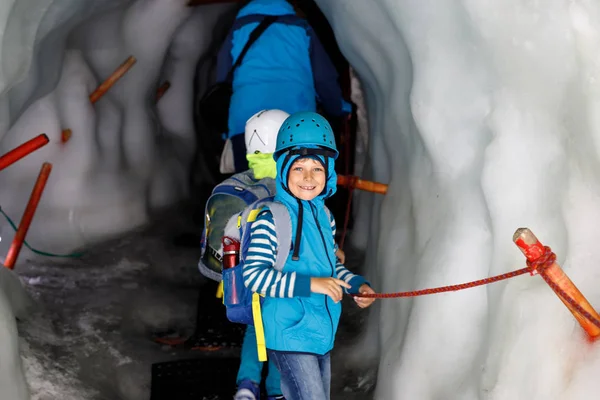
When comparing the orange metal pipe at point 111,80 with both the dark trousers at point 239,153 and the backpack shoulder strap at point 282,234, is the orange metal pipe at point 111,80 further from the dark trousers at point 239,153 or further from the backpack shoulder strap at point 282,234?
the backpack shoulder strap at point 282,234

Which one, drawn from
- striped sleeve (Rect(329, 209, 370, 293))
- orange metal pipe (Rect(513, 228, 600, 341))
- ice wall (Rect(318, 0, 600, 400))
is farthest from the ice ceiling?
striped sleeve (Rect(329, 209, 370, 293))

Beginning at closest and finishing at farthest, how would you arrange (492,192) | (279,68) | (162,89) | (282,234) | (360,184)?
1. (492,192)
2. (282,234)
3. (360,184)
4. (279,68)
5. (162,89)

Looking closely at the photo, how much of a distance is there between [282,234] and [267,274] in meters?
0.14

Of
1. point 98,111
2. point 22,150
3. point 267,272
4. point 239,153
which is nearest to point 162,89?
A: point 98,111

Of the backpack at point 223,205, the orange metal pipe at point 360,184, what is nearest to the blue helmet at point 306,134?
the backpack at point 223,205

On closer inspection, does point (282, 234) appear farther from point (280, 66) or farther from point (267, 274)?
point (280, 66)

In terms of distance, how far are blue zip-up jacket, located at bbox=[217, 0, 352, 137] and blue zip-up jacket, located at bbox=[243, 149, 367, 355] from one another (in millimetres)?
1502

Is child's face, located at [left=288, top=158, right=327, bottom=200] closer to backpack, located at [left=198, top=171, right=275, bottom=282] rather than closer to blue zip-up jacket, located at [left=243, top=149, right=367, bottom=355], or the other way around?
blue zip-up jacket, located at [left=243, top=149, right=367, bottom=355]

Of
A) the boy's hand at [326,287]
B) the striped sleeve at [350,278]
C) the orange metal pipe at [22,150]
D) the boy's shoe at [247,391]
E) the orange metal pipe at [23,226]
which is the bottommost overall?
the boy's shoe at [247,391]

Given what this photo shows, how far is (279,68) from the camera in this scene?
137 inches

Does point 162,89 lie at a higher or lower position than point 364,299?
higher

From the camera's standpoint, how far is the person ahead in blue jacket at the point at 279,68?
3373mm

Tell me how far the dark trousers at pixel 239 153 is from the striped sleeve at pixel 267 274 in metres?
1.34

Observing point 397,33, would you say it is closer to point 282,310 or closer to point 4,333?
point 282,310
